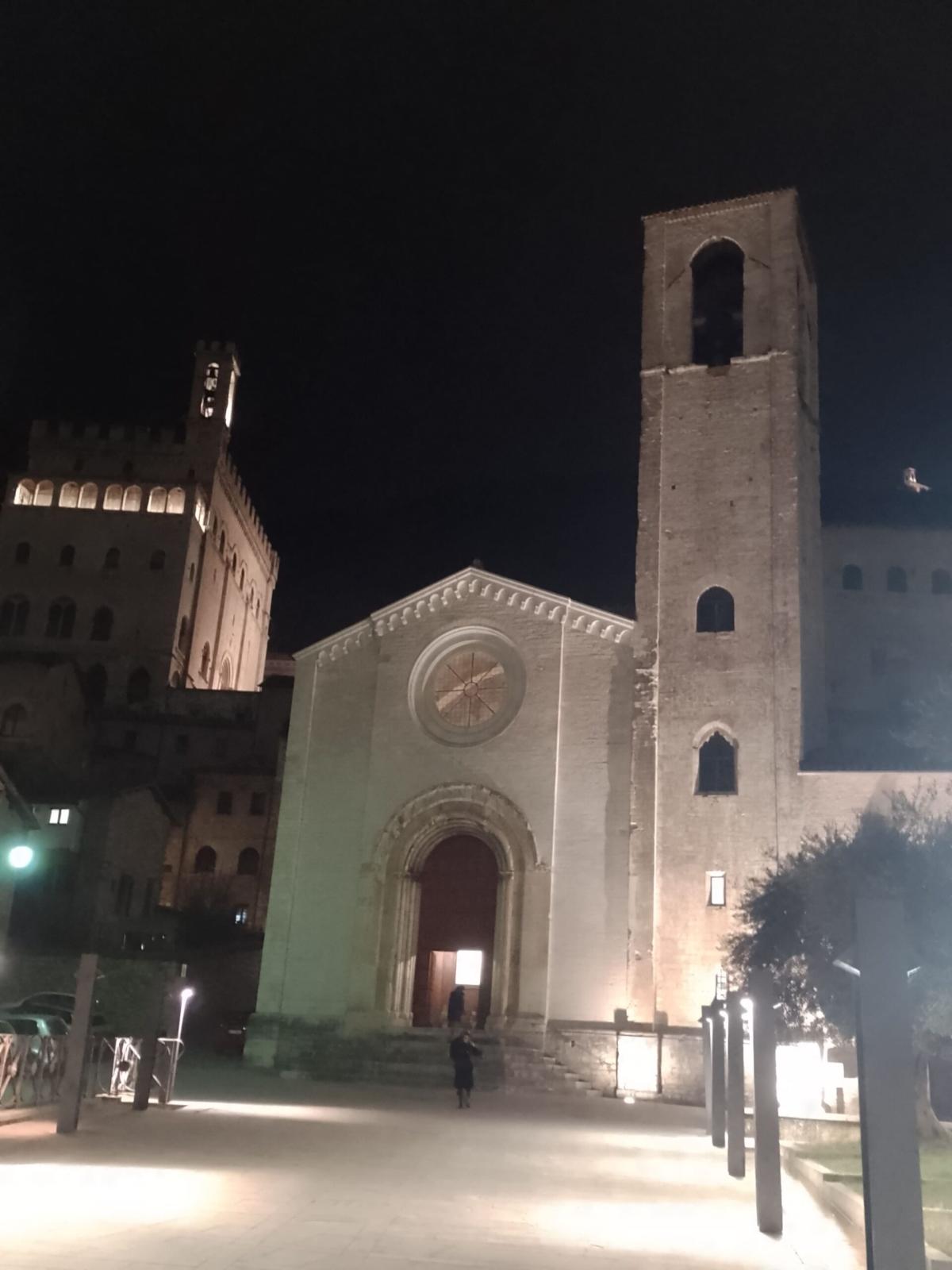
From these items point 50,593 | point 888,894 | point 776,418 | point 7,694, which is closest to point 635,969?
point 776,418

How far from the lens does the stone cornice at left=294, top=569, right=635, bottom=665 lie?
29.7 metres

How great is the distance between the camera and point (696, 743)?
28.0m

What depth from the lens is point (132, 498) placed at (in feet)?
194

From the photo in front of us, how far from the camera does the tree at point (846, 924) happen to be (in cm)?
1697

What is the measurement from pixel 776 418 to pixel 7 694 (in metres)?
35.7

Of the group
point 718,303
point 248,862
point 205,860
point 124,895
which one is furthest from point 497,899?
point 205,860

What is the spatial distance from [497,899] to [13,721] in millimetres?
29599

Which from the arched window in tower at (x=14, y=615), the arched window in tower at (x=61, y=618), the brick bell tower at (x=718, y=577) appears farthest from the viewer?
the arched window in tower at (x=14, y=615)

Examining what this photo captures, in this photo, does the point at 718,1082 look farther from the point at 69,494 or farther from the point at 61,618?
the point at 69,494

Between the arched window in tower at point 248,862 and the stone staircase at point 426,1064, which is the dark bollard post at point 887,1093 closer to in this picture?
the stone staircase at point 426,1064

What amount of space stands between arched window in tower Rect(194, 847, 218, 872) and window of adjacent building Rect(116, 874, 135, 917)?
6265mm

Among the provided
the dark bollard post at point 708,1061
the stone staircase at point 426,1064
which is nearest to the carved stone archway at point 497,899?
the stone staircase at point 426,1064

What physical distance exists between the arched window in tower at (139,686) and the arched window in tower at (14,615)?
21.0 feet

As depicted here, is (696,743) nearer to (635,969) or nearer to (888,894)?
(635,969)
